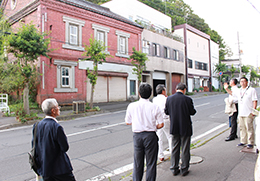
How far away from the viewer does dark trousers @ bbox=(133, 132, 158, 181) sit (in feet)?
11.1

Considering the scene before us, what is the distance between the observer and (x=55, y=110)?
289 centimetres

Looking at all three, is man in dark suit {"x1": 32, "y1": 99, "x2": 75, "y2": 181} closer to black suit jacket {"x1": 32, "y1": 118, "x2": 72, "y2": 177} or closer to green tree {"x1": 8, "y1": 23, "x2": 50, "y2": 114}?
black suit jacket {"x1": 32, "y1": 118, "x2": 72, "y2": 177}

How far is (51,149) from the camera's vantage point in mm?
2703

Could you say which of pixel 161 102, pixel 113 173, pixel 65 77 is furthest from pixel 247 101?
pixel 65 77

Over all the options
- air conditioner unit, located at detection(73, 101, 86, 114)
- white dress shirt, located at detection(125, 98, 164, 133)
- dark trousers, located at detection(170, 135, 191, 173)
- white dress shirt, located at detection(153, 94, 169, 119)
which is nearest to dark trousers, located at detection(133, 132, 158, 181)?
white dress shirt, located at detection(125, 98, 164, 133)

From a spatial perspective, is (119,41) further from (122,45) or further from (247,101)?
(247,101)

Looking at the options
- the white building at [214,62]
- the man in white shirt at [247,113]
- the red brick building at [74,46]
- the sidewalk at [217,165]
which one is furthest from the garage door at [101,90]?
the white building at [214,62]

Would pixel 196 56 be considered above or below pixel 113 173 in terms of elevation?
above

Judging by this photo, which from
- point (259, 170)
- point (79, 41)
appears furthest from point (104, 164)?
point (79, 41)

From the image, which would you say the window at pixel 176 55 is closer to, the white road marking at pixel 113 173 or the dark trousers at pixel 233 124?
the dark trousers at pixel 233 124

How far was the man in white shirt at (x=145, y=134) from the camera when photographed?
11.1 feet

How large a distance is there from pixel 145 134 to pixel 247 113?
3.69m

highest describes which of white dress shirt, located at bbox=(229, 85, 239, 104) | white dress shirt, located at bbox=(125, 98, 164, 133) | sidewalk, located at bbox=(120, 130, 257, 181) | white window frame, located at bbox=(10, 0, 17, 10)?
white window frame, located at bbox=(10, 0, 17, 10)

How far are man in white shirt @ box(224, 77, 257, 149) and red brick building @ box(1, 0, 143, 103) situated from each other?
38.1 ft
